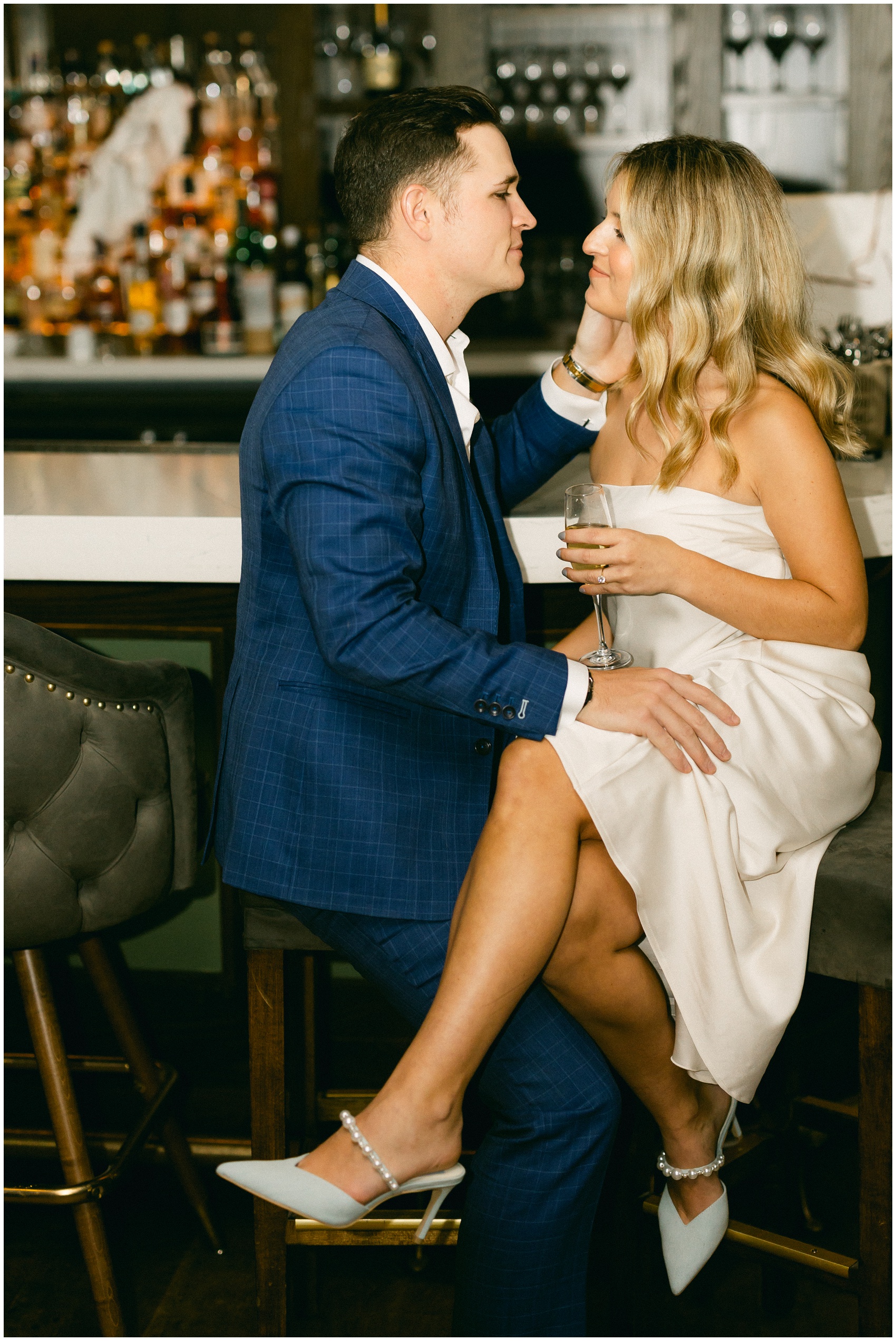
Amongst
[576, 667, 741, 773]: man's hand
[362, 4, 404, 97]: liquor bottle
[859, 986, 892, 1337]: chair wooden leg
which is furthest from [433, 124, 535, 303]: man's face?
[362, 4, 404, 97]: liquor bottle

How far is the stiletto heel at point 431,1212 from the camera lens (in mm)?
1282

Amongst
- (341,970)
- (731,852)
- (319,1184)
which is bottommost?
(341,970)

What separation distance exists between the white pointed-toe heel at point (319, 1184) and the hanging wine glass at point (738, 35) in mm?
3621

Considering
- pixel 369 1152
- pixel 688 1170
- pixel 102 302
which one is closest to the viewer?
pixel 369 1152

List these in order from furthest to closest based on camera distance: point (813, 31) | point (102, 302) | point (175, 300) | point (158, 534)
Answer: point (102, 302)
point (175, 300)
point (813, 31)
point (158, 534)

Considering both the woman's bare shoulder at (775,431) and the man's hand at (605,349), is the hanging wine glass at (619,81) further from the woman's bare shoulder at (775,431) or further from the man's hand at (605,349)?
the woman's bare shoulder at (775,431)

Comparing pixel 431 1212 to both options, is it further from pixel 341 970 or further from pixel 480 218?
pixel 480 218

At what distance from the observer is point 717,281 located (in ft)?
4.90

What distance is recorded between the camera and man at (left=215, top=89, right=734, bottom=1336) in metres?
1.24

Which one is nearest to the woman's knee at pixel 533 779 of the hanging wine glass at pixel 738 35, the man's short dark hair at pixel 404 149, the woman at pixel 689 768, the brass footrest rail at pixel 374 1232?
the woman at pixel 689 768

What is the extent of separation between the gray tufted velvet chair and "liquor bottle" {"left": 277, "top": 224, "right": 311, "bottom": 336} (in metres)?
2.53

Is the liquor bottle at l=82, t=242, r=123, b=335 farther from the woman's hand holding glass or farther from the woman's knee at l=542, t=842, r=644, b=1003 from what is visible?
the woman's knee at l=542, t=842, r=644, b=1003

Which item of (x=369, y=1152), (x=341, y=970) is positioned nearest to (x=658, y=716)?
(x=369, y=1152)

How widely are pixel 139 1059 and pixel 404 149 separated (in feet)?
3.95
